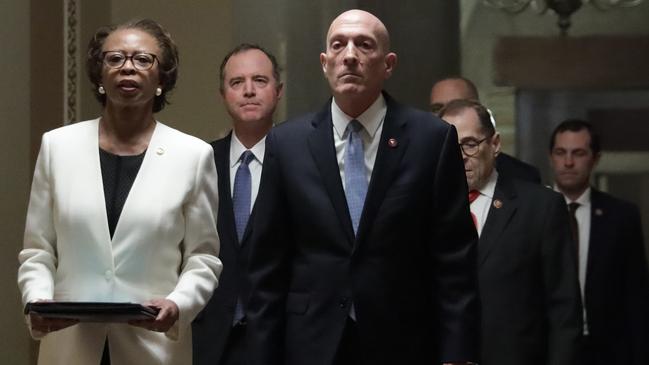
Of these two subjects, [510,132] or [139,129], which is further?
[510,132]

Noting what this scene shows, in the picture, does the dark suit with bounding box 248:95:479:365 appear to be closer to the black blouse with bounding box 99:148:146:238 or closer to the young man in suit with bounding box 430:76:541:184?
the black blouse with bounding box 99:148:146:238

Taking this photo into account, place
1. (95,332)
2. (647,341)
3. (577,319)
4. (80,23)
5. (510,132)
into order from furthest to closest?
(510,132) → (80,23) → (647,341) → (577,319) → (95,332)

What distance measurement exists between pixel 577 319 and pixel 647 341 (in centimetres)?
204

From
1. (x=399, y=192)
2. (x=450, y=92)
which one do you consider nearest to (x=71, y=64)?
(x=450, y=92)

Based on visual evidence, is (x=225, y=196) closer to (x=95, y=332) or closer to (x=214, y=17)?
(x=95, y=332)

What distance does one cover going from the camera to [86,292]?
5.34 m

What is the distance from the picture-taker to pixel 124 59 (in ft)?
18.1

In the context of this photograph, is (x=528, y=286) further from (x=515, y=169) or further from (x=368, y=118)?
(x=368, y=118)

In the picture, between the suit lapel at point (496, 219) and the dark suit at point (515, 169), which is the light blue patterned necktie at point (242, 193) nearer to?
the suit lapel at point (496, 219)

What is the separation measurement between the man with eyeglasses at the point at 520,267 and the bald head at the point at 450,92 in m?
1.12

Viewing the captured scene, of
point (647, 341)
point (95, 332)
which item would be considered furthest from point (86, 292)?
point (647, 341)

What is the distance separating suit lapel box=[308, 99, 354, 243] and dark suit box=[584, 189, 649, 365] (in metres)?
3.45

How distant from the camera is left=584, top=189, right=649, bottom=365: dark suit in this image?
28.6ft

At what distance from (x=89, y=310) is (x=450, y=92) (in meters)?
3.57
